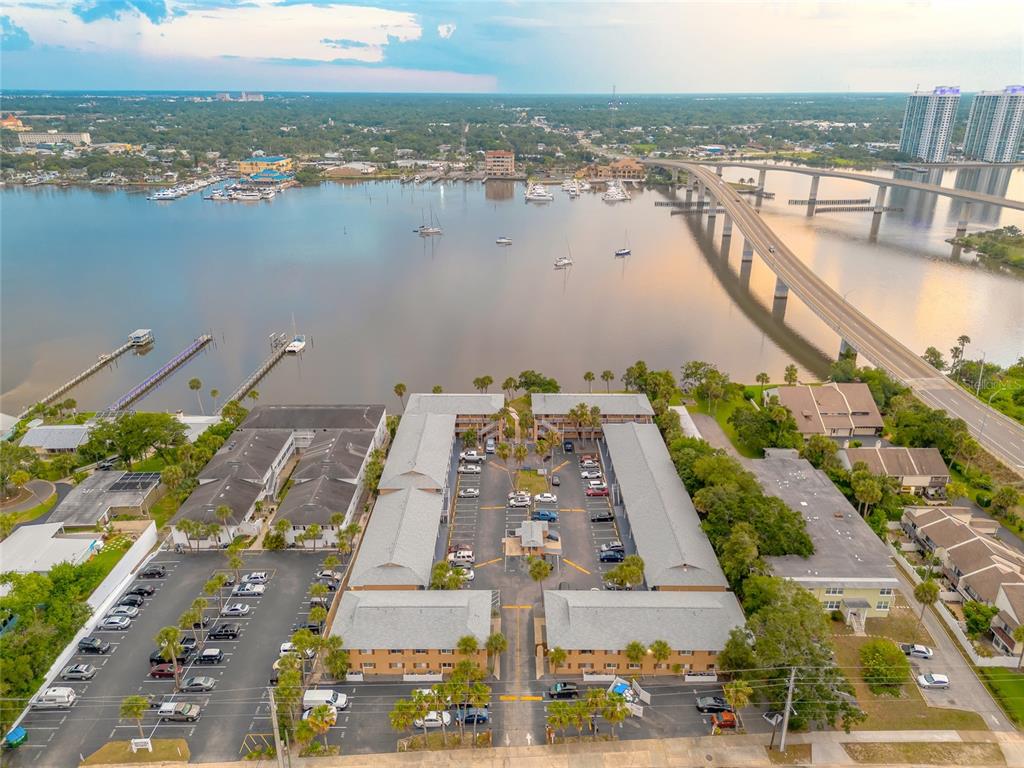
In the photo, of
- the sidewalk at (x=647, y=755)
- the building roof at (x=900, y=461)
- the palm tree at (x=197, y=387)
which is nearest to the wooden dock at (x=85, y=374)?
the palm tree at (x=197, y=387)

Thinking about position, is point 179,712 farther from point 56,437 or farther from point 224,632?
point 56,437

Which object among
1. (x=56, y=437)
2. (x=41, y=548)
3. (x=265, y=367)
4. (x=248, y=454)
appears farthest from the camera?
(x=265, y=367)

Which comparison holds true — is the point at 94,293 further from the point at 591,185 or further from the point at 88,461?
the point at 591,185

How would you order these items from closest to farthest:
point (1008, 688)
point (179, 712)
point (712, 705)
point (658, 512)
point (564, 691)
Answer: point (179, 712) → point (712, 705) → point (564, 691) → point (1008, 688) → point (658, 512)

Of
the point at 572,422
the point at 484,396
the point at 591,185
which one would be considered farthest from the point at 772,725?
the point at 591,185

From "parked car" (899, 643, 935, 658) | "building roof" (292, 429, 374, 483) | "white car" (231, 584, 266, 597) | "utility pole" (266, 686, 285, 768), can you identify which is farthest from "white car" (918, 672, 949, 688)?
"building roof" (292, 429, 374, 483)

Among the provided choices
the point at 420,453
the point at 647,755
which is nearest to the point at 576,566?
the point at 647,755

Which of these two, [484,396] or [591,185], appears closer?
[484,396]

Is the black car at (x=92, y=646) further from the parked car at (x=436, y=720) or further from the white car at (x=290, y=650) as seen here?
the parked car at (x=436, y=720)
